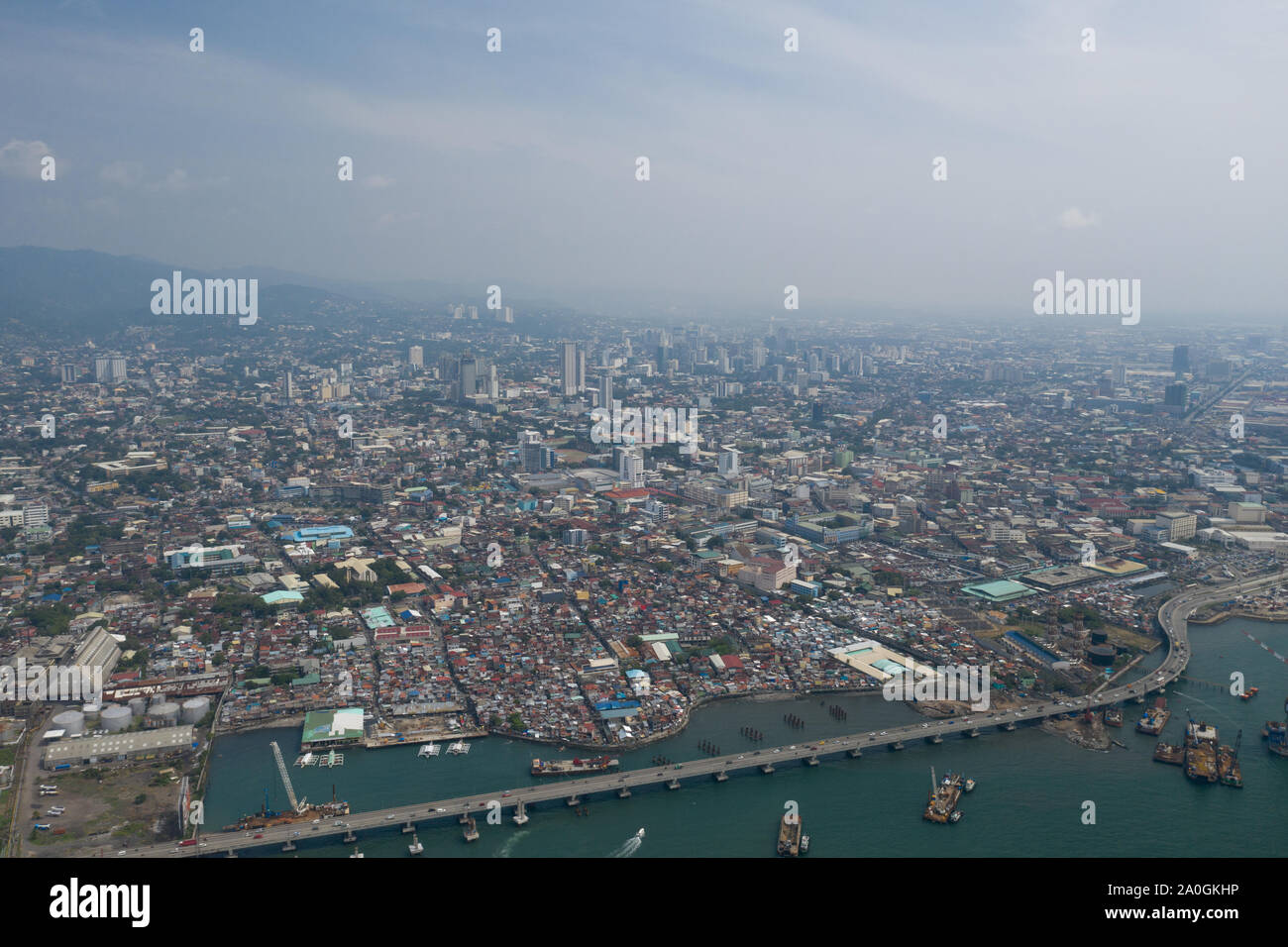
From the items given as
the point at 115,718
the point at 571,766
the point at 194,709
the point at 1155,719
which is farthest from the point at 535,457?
the point at 1155,719

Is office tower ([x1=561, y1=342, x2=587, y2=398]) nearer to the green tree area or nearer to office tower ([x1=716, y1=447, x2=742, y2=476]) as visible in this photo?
office tower ([x1=716, y1=447, x2=742, y2=476])

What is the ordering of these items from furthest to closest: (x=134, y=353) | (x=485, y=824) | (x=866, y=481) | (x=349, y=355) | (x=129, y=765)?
(x=349, y=355)
(x=134, y=353)
(x=866, y=481)
(x=129, y=765)
(x=485, y=824)

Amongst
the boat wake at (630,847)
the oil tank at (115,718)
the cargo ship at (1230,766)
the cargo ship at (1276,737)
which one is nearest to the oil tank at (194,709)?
the oil tank at (115,718)

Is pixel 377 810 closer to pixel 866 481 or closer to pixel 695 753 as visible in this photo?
pixel 695 753

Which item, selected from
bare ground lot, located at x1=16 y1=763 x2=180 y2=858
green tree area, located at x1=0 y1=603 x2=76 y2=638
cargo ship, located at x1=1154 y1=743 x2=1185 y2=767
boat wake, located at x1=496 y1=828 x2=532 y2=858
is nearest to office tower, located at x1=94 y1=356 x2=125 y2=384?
green tree area, located at x1=0 y1=603 x2=76 y2=638

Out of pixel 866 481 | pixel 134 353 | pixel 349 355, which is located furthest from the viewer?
pixel 349 355

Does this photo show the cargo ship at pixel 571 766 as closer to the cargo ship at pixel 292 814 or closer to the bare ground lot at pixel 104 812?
the cargo ship at pixel 292 814
